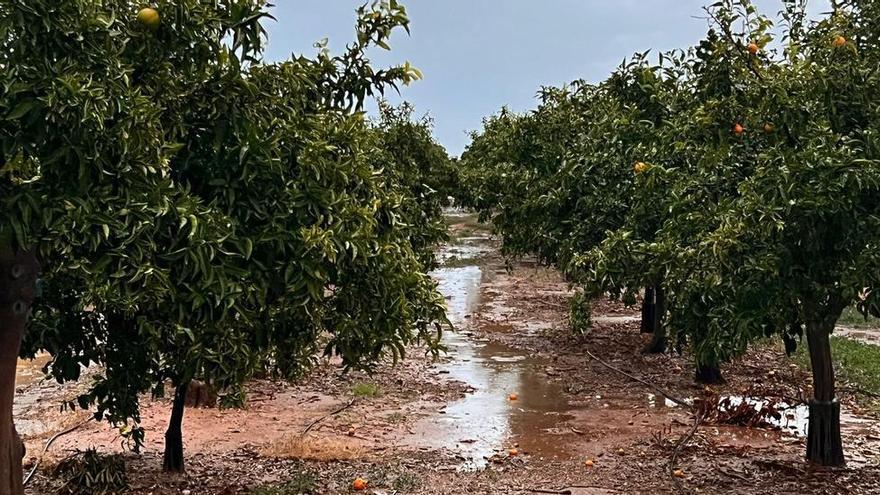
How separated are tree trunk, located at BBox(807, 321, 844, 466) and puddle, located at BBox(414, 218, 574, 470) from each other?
2.53 metres

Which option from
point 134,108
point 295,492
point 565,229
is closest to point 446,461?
A: point 295,492

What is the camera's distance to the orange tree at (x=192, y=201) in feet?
11.4

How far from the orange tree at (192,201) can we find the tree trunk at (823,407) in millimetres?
3863

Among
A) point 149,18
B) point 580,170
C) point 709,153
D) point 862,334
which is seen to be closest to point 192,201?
point 149,18

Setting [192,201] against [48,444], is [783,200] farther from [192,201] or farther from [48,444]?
[48,444]

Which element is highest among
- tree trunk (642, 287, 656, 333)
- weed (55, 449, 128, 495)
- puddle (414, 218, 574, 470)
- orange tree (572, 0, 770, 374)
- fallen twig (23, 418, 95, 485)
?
orange tree (572, 0, 770, 374)

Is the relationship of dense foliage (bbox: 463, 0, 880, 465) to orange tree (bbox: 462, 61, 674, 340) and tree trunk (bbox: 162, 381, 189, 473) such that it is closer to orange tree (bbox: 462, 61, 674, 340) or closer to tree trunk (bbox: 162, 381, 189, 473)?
orange tree (bbox: 462, 61, 674, 340)

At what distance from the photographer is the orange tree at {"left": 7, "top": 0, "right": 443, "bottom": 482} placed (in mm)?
3484

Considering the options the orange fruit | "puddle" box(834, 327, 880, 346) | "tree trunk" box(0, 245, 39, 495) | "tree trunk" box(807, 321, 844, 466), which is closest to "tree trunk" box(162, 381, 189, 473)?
"tree trunk" box(0, 245, 39, 495)

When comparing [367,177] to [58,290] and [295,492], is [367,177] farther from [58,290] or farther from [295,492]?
[295,492]

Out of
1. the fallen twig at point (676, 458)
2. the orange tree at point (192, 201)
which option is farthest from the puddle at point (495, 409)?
the orange tree at point (192, 201)

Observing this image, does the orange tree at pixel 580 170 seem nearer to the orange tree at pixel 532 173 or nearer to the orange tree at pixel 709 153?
the orange tree at pixel 532 173

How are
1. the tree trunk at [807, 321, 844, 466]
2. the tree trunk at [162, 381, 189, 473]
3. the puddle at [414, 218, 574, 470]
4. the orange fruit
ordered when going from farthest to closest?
the puddle at [414, 218, 574, 470] < the tree trunk at [807, 321, 844, 466] < the tree trunk at [162, 381, 189, 473] < the orange fruit

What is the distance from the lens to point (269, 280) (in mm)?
4520
